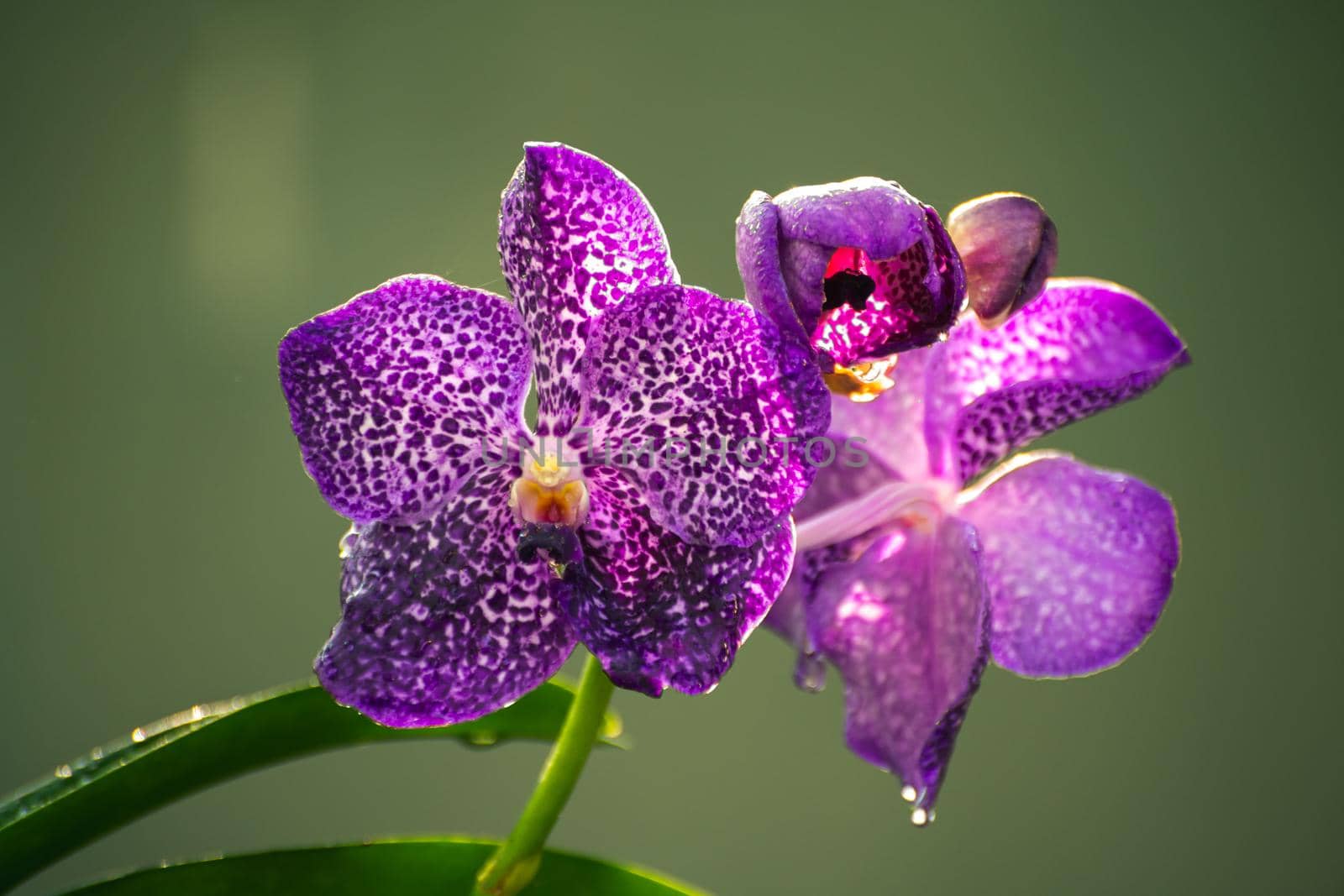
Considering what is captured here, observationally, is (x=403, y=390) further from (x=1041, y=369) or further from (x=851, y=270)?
(x=1041, y=369)

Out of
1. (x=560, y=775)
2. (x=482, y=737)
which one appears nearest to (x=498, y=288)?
(x=482, y=737)

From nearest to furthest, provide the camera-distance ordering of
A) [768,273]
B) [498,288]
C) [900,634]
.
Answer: [768,273], [900,634], [498,288]

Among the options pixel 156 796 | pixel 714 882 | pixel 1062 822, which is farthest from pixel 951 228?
pixel 1062 822

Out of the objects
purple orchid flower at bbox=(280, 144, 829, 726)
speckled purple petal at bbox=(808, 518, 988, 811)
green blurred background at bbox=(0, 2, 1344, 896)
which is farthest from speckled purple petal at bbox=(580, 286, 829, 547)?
green blurred background at bbox=(0, 2, 1344, 896)

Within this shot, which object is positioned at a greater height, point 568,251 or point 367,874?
point 568,251

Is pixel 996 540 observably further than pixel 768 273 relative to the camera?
Yes

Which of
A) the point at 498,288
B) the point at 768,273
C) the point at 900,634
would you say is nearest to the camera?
the point at 768,273

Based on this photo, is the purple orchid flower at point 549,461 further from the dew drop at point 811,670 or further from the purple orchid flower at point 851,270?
the dew drop at point 811,670
